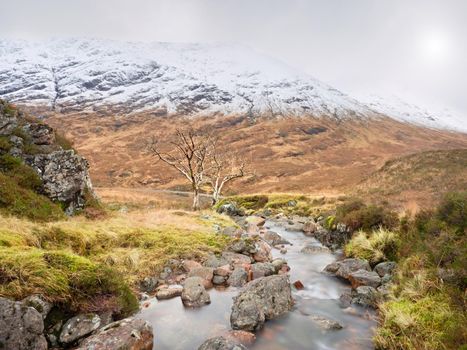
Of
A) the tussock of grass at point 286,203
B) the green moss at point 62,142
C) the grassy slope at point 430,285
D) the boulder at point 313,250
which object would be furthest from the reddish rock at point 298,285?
the tussock of grass at point 286,203

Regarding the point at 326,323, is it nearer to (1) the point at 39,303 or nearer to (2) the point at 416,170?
(1) the point at 39,303

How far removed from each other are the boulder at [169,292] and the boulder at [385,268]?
25.4 feet

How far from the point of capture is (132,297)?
32.7ft

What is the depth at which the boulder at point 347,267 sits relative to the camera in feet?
48.6

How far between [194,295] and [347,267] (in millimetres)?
6955

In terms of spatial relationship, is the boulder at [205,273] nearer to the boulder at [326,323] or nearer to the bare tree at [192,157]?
the boulder at [326,323]

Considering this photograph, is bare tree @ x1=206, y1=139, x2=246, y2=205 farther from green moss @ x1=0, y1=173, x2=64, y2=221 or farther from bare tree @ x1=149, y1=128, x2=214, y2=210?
green moss @ x1=0, y1=173, x2=64, y2=221

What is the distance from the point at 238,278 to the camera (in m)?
13.7

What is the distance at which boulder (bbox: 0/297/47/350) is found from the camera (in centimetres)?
670

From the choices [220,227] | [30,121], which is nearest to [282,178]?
[220,227]

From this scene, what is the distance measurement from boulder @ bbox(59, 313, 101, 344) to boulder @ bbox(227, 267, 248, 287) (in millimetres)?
6069

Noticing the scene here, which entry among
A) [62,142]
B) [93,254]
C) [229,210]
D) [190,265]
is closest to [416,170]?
[229,210]

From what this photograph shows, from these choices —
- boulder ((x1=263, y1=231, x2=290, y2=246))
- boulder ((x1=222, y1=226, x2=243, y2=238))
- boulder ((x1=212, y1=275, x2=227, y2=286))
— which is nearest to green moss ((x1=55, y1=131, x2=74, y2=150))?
boulder ((x1=222, y1=226, x2=243, y2=238))

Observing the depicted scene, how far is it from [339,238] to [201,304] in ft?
41.9
